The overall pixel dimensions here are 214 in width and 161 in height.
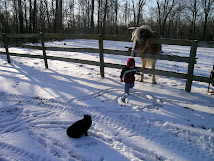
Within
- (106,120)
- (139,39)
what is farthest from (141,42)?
(106,120)

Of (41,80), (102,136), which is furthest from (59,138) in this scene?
(41,80)

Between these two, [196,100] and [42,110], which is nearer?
[42,110]

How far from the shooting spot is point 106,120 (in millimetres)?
3197

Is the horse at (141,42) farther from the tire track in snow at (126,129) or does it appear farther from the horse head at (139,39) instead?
the tire track in snow at (126,129)

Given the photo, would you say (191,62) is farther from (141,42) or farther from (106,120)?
(106,120)

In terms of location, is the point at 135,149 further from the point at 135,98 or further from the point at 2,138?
the point at 2,138

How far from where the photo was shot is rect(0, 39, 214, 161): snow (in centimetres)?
235

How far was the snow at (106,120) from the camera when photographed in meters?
2.35

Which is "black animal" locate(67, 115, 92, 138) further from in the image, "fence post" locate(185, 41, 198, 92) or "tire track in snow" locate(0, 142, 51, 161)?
"fence post" locate(185, 41, 198, 92)

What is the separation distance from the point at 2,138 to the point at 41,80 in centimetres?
323

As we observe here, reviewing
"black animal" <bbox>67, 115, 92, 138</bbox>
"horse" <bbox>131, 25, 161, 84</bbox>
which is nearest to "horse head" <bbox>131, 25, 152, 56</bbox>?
"horse" <bbox>131, 25, 161, 84</bbox>

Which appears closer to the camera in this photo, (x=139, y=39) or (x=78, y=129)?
(x=78, y=129)

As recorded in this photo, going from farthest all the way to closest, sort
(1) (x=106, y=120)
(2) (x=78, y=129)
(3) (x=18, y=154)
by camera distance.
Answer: (1) (x=106, y=120), (2) (x=78, y=129), (3) (x=18, y=154)

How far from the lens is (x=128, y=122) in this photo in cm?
312
